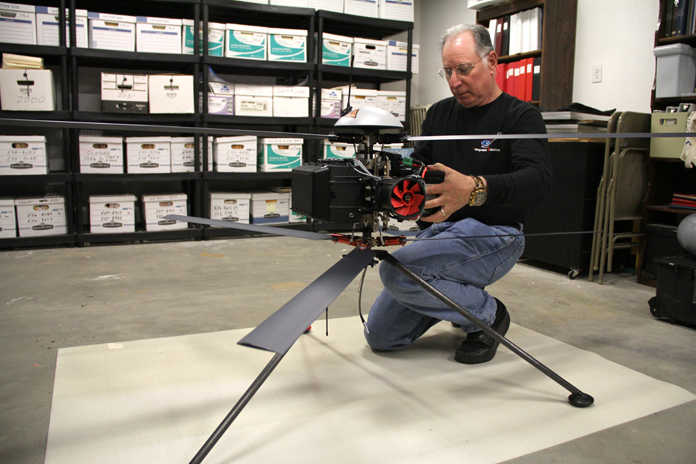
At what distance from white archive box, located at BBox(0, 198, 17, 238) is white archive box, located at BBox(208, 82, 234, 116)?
1.33 metres

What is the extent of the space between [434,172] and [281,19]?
328 centimetres

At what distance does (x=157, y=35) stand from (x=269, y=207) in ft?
4.34

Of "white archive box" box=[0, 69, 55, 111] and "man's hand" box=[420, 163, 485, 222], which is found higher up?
"white archive box" box=[0, 69, 55, 111]

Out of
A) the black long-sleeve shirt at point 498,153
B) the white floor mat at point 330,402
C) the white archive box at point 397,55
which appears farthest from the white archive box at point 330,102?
the white floor mat at point 330,402

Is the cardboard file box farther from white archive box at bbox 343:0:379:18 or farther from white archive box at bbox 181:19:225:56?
white archive box at bbox 181:19:225:56

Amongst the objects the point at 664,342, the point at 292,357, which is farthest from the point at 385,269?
the point at 664,342

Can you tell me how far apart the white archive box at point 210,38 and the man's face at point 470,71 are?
2.46 meters

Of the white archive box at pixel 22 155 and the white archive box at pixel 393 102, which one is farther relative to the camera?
the white archive box at pixel 393 102

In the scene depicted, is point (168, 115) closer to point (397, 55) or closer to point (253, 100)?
point (253, 100)

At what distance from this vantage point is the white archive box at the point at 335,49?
3949 millimetres

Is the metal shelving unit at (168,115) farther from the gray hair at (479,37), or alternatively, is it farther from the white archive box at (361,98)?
the gray hair at (479,37)

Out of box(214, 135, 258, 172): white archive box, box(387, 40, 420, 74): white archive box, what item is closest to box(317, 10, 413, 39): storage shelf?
box(387, 40, 420, 74): white archive box

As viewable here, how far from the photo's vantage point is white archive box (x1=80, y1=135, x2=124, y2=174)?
3.37 meters

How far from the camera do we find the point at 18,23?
318 centimetres
